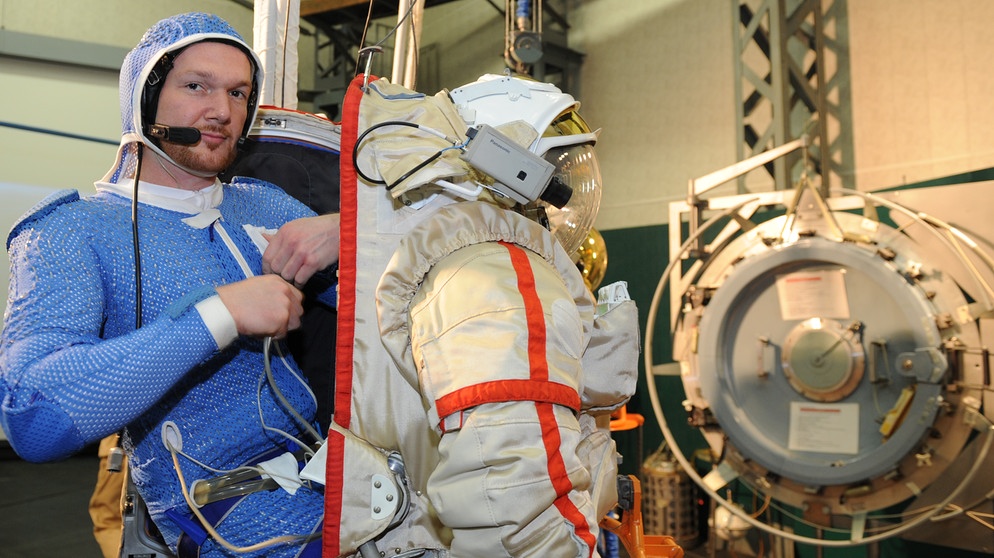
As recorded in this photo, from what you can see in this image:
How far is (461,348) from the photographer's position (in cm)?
99

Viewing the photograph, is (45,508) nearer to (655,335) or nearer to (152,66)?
(655,335)

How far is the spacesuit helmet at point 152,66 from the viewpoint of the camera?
1.42 meters

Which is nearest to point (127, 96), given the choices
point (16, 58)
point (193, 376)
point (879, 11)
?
point (193, 376)

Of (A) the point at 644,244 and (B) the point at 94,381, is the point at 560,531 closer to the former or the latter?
(B) the point at 94,381

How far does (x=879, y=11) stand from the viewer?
15.6 ft

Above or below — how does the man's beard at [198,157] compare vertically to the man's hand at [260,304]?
above

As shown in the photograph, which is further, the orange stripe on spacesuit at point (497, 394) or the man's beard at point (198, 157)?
the man's beard at point (198, 157)

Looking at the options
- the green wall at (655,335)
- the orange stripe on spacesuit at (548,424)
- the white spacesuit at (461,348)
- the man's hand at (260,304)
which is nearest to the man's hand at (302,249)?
the man's hand at (260,304)

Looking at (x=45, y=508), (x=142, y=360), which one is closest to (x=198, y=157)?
(x=142, y=360)

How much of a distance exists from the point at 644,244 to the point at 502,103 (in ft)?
13.1

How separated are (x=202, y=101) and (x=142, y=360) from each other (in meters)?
0.59

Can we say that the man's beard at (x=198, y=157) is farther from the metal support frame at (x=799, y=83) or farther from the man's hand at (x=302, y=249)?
the metal support frame at (x=799, y=83)

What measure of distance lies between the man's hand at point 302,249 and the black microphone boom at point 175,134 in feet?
0.83

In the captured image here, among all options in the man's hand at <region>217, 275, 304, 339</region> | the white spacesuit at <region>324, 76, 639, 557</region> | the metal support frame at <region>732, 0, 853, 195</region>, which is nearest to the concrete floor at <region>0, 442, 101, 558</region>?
the man's hand at <region>217, 275, 304, 339</region>
